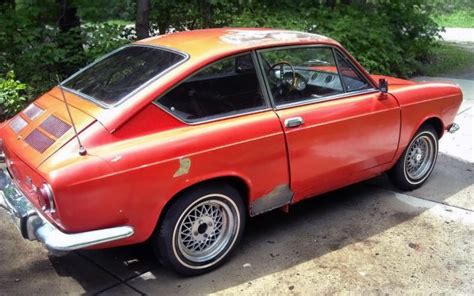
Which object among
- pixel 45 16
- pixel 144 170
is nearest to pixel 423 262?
pixel 144 170

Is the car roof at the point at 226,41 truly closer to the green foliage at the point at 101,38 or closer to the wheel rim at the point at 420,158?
the wheel rim at the point at 420,158

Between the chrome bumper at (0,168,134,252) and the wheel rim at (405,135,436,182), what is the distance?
292cm

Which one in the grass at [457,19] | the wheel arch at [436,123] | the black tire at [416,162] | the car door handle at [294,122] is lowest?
the grass at [457,19]

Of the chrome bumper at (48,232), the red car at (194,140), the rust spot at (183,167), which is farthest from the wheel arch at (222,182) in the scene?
the chrome bumper at (48,232)

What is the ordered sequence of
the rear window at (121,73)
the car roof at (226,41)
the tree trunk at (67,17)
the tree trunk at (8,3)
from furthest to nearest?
the tree trunk at (67,17) → the tree trunk at (8,3) → the car roof at (226,41) → the rear window at (121,73)

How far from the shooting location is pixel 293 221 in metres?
4.37

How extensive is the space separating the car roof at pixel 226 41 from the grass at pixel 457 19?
18.5 meters

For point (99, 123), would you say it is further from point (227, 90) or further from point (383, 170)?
point (383, 170)

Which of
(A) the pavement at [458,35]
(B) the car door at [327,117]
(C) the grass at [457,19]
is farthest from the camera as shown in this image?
(C) the grass at [457,19]

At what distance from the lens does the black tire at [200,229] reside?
3318 mm

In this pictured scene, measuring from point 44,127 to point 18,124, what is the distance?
1.45 ft

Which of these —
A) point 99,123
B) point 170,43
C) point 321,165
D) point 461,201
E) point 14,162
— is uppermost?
point 170,43

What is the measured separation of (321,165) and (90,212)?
1.81m

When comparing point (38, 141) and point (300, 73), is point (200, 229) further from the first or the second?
point (300, 73)
